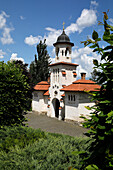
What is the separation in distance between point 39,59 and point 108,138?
32.6 metres

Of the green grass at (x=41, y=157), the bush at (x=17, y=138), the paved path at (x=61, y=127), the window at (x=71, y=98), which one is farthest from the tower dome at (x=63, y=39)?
the green grass at (x=41, y=157)

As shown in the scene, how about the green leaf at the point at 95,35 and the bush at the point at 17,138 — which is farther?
the bush at the point at 17,138

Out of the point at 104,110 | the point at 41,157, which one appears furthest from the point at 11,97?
the point at 104,110

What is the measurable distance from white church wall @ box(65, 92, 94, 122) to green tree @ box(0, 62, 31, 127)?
1008cm

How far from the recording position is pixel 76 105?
63.8ft

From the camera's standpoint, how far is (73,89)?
19.5 metres

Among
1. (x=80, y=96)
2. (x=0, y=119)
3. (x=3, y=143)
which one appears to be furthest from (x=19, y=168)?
(x=80, y=96)

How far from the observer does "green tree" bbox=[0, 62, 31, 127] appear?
967 cm

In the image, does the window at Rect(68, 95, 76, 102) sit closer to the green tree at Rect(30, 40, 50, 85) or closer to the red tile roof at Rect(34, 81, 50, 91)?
the red tile roof at Rect(34, 81, 50, 91)

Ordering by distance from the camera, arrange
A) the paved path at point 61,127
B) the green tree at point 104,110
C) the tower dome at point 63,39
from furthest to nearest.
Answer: the tower dome at point 63,39 < the paved path at point 61,127 < the green tree at point 104,110

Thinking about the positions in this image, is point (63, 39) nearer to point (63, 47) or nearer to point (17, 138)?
point (63, 47)

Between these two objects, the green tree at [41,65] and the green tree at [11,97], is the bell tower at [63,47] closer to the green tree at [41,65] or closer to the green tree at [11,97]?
the green tree at [41,65]

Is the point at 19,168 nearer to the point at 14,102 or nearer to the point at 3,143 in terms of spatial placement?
the point at 3,143

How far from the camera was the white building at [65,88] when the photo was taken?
63.3 ft
